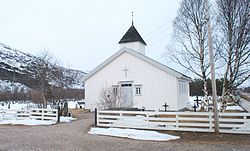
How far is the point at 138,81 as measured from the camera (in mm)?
24406

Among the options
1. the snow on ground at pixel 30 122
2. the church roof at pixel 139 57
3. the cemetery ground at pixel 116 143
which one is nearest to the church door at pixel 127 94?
the church roof at pixel 139 57

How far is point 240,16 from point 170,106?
31.0 feet

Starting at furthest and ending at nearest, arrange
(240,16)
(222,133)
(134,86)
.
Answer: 1. (134,86)
2. (240,16)
3. (222,133)

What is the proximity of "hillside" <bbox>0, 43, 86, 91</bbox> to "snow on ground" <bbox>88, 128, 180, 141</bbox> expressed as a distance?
45.4 feet

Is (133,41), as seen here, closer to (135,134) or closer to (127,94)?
(127,94)

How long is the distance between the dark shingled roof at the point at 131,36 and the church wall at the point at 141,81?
15.5 ft

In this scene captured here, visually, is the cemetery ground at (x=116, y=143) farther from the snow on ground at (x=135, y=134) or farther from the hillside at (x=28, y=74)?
the hillside at (x=28, y=74)

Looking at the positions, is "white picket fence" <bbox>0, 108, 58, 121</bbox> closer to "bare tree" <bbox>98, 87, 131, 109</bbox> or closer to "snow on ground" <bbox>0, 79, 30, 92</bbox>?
"bare tree" <bbox>98, 87, 131, 109</bbox>

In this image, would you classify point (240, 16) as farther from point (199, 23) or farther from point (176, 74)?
point (176, 74)

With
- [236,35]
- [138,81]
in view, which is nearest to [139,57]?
[138,81]

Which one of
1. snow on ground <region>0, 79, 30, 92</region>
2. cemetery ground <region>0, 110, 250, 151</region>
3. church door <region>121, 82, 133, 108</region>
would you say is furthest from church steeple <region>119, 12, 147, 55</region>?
snow on ground <region>0, 79, 30, 92</region>

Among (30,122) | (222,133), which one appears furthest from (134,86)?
(222,133)

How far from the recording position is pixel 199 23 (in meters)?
20.5

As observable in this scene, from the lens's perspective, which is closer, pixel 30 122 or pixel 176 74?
pixel 30 122
